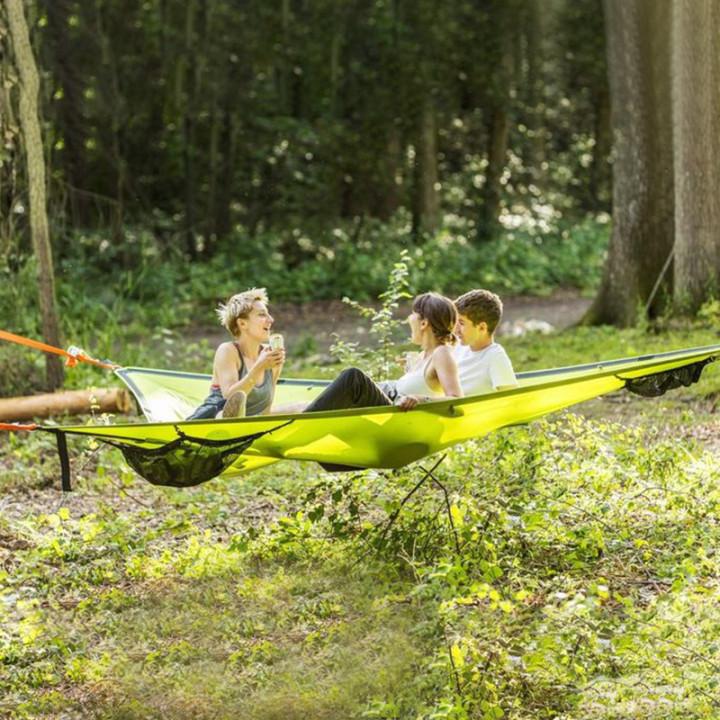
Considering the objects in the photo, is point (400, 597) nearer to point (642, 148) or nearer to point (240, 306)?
point (240, 306)

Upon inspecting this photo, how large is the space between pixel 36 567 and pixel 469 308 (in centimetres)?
153

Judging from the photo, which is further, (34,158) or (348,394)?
(34,158)

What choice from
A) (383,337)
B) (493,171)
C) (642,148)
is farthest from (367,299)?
(383,337)

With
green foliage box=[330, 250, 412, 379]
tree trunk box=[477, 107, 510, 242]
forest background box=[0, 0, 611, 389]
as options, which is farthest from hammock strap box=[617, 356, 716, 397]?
tree trunk box=[477, 107, 510, 242]

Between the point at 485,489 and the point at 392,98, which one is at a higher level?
the point at 392,98

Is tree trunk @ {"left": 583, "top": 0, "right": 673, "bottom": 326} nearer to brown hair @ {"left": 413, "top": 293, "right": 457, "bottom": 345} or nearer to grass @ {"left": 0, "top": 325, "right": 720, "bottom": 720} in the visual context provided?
grass @ {"left": 0, "top": 325, "right": 720, "bottom": 720}

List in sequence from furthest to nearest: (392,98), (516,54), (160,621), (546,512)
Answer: (516,54) < (392,98) < (546,512) < (160,621)

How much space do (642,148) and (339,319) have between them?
3267mm

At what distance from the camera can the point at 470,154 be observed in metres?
14.5

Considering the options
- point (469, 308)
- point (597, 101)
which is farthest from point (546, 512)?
point (597, 101)

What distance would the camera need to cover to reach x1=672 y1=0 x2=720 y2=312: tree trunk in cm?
703

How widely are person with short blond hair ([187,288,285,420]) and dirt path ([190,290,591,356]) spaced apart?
14.5 feet

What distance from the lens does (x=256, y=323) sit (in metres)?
3.98

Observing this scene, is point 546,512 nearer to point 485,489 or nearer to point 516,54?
point 485,489
